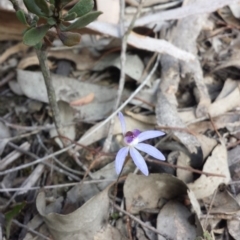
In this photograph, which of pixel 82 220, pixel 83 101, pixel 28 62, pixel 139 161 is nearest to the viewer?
pixel 139 161

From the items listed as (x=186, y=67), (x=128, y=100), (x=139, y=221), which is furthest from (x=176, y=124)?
(x=139, y=221)

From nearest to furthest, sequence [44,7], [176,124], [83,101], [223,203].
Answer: [44,7] < [223,203] < [176,124] < [83,101]

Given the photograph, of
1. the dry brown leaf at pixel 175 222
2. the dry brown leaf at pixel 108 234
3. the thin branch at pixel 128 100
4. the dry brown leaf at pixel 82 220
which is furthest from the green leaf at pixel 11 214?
the dry brown leaf at pixel 175 222

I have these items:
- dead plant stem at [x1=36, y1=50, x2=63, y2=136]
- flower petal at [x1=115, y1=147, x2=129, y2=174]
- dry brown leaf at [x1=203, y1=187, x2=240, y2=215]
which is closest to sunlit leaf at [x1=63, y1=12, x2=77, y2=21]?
dead plant stem at [x1=36, y1=50, x2=63, y2=136]

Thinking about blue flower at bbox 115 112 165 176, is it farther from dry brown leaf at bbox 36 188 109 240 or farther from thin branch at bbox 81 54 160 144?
thin branch at bbox 81 54 160 144

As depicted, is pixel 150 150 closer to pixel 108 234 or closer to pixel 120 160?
pixel 120 160

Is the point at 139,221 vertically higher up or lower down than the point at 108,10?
lower down

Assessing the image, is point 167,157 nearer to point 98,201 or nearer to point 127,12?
point 98,201
